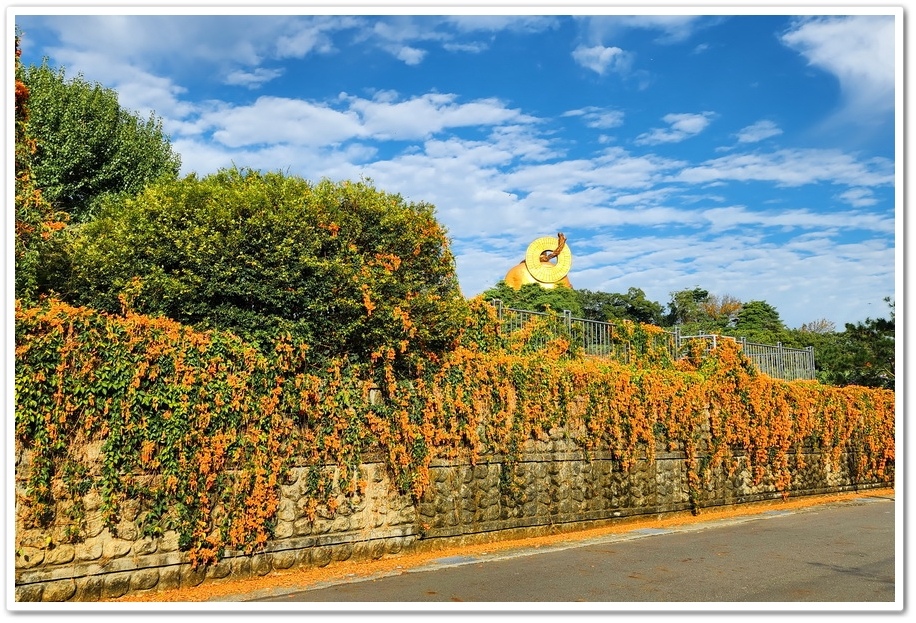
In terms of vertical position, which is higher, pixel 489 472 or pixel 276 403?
pixel 276 403

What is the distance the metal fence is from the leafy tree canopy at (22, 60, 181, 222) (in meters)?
10.4

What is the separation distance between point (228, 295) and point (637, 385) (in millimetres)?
8402

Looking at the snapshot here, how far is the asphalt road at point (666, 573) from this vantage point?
7.61m

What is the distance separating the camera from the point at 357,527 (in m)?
9.58

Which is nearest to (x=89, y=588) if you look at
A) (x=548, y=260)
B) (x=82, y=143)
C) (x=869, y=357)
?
(x=82, y=143)

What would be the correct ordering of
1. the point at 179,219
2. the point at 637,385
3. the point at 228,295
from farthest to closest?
the point at 637,385 < the point at 179,219 < the point at 228,295

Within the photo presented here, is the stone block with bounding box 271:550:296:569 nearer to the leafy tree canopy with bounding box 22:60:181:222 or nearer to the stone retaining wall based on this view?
the stone retaining wall

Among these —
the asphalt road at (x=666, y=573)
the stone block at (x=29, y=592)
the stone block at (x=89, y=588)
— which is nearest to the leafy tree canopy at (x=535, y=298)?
the asphalt road at (x=666, y=573)

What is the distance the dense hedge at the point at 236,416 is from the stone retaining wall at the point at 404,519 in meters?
0.19

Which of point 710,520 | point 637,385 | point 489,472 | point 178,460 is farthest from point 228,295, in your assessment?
point 710,520

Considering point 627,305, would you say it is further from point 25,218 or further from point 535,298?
point 25,218

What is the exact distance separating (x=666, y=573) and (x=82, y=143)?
17.0 metres

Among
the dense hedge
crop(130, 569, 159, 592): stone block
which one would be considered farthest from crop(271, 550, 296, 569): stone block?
crop(130, 569, 159, 592): stone block

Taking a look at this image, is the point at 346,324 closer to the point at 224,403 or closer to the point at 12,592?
the point at 224,403
